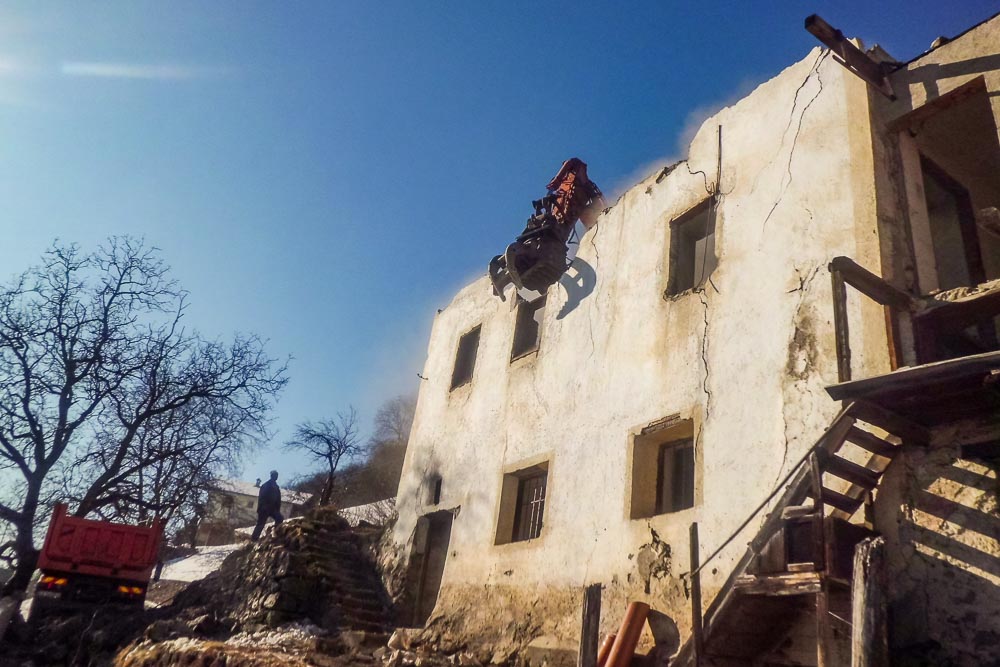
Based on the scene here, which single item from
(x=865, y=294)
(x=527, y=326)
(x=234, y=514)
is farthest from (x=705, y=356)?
(x=234, y=514)

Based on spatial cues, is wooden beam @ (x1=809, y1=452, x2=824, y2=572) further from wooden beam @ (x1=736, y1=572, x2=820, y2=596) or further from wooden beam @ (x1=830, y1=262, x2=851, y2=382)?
wooden beam @ (x1=830, y1=262, x2=851, y2=382)

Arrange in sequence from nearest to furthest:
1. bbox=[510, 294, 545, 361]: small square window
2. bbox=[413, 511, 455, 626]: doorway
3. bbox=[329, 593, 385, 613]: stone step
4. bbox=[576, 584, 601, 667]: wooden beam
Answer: bbox=[576, 584, 601, 667]: wooden beam
bbox=[329, 593, 385, 613]: stone step
bbox=[413, 511, 455, 626]: doorway
bbox=[510, 294, 545, 361]: small square window

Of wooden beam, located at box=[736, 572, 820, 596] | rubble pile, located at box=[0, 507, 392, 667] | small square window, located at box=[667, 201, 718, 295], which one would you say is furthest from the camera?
rubble pile, located at box=[0, 507, 392, 667]

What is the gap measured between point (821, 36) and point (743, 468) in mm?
4780

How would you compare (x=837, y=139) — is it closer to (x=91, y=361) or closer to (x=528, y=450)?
(x=528, y=450)

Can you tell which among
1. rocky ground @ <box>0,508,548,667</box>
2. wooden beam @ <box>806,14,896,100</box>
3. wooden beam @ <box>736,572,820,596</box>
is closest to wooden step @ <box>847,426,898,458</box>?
wooden beam @ <box>736,572,820,596</box>

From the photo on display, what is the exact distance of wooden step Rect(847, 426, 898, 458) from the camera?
18.9 feet

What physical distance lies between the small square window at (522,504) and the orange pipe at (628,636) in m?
3.03

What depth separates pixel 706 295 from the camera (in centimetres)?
888

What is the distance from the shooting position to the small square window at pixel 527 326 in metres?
12.6

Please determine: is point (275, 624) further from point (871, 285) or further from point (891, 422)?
point (871, 285)

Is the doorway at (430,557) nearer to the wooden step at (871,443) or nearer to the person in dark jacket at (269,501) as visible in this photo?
the person in dark jacket at (269,501)

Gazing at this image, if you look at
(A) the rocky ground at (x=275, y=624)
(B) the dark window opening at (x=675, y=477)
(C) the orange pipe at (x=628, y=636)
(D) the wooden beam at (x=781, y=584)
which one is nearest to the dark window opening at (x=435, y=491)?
(A) the rocky ground at (x=275, y=624)

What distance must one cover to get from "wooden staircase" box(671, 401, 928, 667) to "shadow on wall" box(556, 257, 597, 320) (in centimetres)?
533
